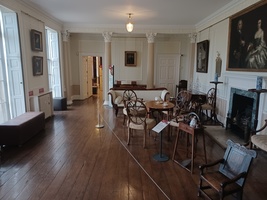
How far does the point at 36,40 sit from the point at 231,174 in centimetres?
557

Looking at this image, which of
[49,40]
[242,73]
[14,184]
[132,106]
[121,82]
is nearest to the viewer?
[14,184]

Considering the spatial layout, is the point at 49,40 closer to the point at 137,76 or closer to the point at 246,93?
the point at 137,76

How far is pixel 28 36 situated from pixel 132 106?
3.43 meters

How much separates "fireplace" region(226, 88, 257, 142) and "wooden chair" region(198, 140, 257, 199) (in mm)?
1930

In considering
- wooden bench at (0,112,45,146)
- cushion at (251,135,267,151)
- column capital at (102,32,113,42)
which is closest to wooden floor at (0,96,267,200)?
wooden bench at (0,112,45,146)

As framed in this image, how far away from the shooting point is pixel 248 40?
4082mm

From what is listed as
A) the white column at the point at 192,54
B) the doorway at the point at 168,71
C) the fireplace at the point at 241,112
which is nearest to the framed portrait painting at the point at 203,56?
the white column at the point at 192,54

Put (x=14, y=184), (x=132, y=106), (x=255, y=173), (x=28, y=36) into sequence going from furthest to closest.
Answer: (x=28, y=36) → (x=132, y=106) → (x=255, y=173) → (x=14, y=184)

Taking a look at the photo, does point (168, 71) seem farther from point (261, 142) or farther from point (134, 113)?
point (261, 142)

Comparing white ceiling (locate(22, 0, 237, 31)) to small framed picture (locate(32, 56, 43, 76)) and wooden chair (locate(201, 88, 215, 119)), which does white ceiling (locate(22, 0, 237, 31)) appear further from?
wooden chair (locate(201, 88, 215, 119))

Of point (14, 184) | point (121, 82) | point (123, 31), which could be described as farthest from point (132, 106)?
point (121, 82)

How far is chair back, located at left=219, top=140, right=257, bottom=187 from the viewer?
2.10 meters

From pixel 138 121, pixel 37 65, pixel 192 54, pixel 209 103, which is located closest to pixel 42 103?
pixel 37 65

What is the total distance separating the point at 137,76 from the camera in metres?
9.49
